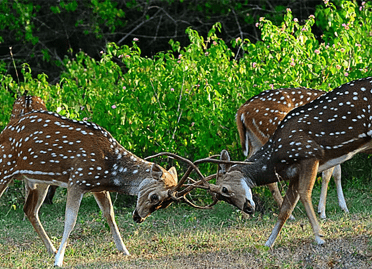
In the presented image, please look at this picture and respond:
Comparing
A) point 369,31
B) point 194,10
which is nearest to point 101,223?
point 369,31

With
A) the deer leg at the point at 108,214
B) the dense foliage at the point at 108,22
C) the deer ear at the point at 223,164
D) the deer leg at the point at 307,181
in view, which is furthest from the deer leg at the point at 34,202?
the dense foliage at the point at 108,22

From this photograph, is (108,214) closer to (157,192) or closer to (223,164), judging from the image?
(157,192)

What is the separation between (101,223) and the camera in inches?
340

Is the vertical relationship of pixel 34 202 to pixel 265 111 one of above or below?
below

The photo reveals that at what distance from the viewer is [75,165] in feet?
22.7

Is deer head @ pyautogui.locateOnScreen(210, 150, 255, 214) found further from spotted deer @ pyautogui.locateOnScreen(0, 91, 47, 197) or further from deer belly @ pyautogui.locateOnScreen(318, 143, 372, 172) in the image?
spotted deer @ pyautogui.locateOnScreen(0, 91, 47, 197)

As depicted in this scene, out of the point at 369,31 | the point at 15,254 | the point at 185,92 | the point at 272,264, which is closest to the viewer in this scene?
the point at 272,264

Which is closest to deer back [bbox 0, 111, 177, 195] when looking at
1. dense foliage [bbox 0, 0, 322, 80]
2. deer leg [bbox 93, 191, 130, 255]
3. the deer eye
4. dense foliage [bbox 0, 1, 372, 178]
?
the deer eye

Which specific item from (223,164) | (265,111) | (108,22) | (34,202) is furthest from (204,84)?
(108,22)

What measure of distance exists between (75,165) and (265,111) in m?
2.67

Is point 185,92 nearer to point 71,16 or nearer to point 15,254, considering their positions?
point 15,254

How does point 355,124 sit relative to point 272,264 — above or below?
above

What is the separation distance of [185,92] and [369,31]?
9.84ft

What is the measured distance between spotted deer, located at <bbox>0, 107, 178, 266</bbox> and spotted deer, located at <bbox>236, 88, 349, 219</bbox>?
1.71 metres
